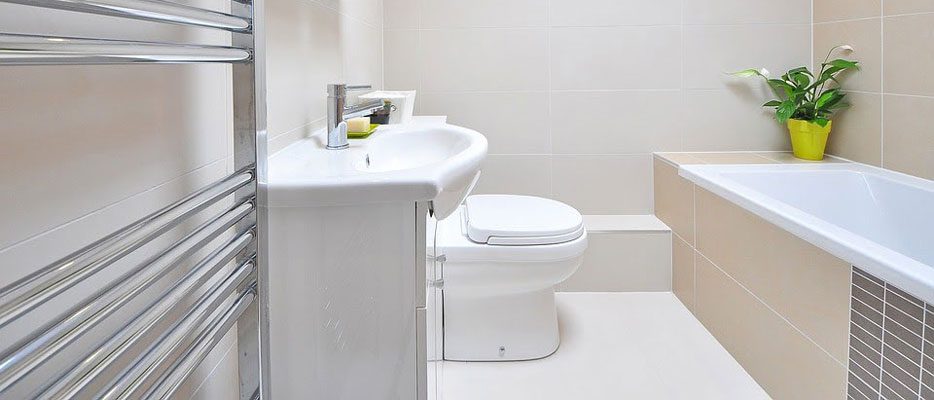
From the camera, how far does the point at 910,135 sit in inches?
93.0

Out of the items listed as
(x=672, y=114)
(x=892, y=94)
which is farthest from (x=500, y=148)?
(x=892, y=94)

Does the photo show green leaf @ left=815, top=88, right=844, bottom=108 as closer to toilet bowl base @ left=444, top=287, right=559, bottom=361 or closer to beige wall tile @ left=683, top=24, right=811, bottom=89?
beige wall tile @ left=683, top=24, right=811, bottom=89

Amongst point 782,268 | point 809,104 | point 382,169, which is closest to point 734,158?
point 809,104

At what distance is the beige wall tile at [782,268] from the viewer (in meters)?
1.69

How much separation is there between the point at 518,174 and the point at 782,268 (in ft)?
4.61

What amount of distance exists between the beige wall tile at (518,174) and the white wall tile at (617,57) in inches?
15.0

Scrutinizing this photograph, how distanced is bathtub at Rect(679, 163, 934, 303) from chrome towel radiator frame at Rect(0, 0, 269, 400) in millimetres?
1260

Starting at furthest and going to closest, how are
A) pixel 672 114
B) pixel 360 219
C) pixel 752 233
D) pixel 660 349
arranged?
1. pixel 672 114
2. pixel 660 349
3. pixel 752 233
4. pixel 360 219

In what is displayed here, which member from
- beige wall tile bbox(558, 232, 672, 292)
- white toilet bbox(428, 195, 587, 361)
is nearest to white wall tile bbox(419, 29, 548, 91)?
beige wall tile bbox(558, 232, 672, 292)

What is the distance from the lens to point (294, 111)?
5.33 ft

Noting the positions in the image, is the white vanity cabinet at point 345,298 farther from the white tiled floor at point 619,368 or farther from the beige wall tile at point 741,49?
the beige wall tile at point 741,49

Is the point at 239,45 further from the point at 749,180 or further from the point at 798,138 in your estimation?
the point at 798,138

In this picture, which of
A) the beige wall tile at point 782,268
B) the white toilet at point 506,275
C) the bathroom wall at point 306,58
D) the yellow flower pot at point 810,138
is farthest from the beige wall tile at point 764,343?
the bathroom wall at point 306,58

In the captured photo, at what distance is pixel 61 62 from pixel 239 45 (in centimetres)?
41
